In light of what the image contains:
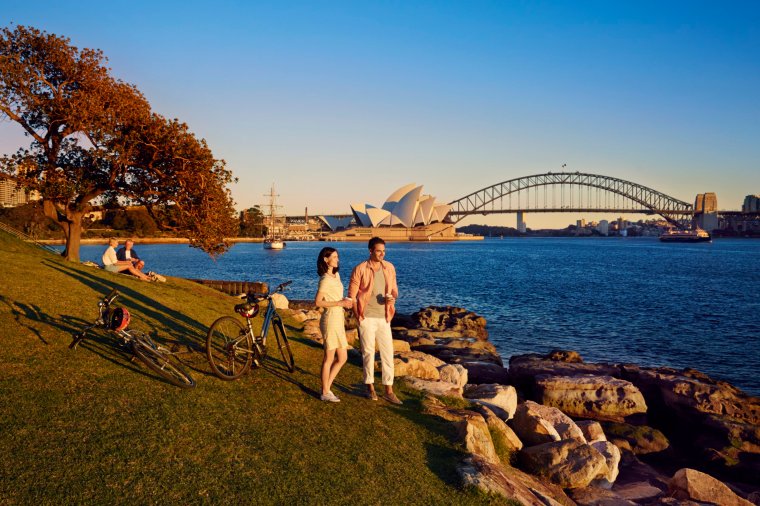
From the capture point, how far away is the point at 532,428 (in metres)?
7.51

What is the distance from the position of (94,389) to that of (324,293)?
8.83 ft

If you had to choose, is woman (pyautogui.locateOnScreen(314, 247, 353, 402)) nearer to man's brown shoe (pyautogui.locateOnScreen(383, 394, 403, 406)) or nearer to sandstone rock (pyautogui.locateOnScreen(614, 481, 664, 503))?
man's brown shoe (pyautogui.locateOnScreen(383, 394, 403, 406))

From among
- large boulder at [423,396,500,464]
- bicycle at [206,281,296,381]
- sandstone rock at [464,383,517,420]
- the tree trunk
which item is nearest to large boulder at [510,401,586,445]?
sandstone rock at [464,383,517,420]

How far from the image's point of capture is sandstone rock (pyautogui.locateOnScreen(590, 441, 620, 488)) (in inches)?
265

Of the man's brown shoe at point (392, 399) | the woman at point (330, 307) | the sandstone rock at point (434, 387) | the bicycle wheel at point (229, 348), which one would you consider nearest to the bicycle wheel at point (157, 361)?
the bicycle wheel at point (229, 348)

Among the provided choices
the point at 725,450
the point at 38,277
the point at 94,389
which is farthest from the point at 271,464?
the point at 725,450

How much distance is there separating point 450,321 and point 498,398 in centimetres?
1466

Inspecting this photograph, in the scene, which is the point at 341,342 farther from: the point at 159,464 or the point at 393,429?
the point at 159,464

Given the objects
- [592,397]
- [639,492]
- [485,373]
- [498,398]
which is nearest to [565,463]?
[639,492]

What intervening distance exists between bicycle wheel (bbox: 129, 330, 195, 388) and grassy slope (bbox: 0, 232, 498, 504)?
120mm

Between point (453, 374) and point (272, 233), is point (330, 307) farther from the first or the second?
point (272, 233)

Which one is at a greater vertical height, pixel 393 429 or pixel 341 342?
pixel 341 342

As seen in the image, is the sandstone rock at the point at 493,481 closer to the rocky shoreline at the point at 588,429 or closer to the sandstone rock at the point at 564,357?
the rocky shoreline at the point at 588,429

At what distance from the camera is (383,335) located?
6820mm
